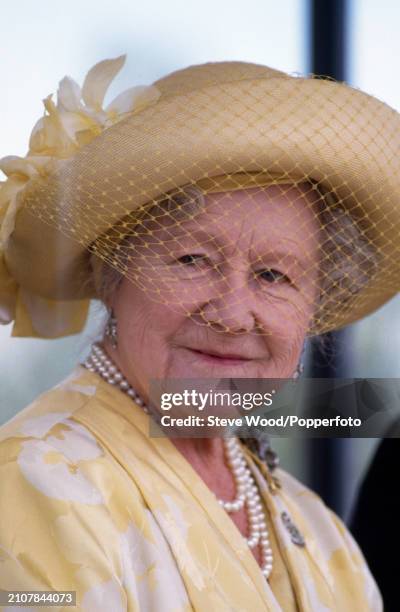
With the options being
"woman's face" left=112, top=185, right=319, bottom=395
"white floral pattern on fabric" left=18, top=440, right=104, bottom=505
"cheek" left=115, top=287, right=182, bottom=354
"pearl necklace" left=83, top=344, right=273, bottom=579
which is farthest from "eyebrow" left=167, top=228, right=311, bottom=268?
"white floral pattern on fabric" left=18, top=440, right=104, bottom=505

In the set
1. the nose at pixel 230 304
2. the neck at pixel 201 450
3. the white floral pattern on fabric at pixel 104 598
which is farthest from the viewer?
the neck at pixel 201 450

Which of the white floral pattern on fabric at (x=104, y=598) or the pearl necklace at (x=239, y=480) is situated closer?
the white floral pattern on fabric at (x=104, y=598)

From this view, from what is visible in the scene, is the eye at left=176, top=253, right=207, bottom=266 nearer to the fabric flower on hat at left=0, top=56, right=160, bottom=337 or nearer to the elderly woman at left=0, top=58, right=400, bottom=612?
the elderly woman at left=0, top=58, right=400, bottom=612

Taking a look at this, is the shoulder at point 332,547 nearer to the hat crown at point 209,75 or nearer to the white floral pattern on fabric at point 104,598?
the white floral pattern on fabric at point 104,598

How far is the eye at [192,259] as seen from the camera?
1.24 metres

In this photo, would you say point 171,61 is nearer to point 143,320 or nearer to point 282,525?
point 143,320

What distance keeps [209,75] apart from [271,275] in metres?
0.32

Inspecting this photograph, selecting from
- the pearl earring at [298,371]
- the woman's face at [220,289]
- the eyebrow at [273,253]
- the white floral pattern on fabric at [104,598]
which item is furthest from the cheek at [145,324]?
the white floral pattern on fabric at [104,598]

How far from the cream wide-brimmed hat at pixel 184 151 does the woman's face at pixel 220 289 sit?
0.04 m

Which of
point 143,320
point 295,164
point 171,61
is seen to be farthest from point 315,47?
point 143,320

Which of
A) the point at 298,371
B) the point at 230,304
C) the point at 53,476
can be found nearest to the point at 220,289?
the point at 230,304

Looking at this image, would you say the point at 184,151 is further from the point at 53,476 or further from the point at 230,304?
the point at 53,476

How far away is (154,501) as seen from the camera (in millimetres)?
1148

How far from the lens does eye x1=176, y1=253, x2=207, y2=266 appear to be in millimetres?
1237
